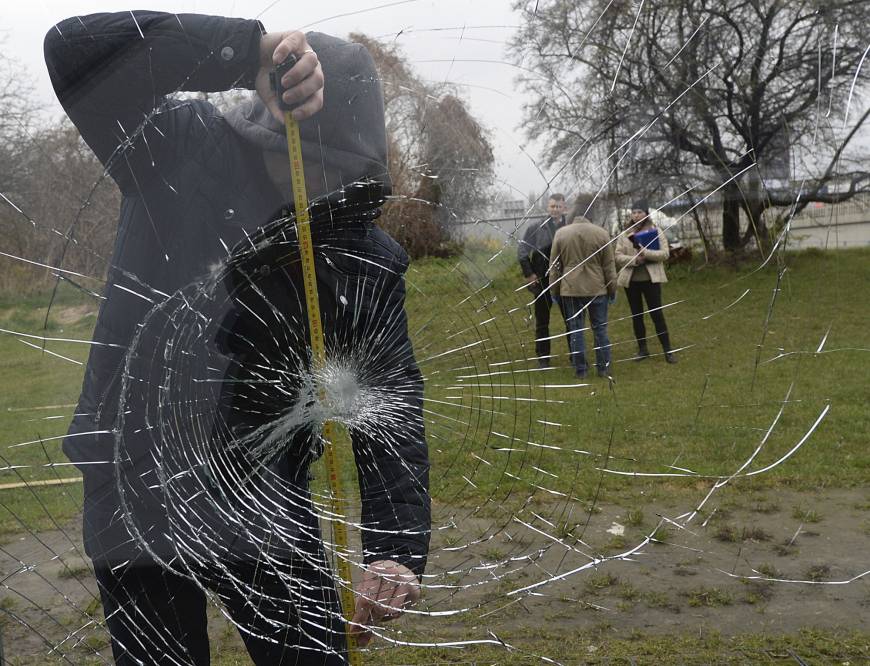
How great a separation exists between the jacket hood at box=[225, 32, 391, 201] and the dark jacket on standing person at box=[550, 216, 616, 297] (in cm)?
37

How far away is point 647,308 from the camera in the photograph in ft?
5.18

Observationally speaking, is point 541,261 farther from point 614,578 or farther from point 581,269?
point 614,578

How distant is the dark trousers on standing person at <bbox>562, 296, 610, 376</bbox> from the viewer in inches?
61.7

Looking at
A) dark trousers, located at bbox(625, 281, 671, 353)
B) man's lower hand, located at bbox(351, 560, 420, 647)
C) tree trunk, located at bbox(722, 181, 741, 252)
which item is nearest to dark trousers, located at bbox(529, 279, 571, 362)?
dark trousers, located at bbox(625, 281, 671, 353)

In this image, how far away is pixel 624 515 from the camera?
173 cm

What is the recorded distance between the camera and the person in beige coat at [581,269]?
1.53 meters

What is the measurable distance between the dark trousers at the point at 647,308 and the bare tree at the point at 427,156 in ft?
1.08

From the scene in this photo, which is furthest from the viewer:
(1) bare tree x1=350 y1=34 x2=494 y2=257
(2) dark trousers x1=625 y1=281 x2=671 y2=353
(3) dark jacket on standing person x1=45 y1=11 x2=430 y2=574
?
(2) dark trousers x1=625 y1=281 x2=671 y2=353

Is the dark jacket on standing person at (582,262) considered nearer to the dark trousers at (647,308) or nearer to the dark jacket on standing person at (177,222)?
the dark trousers at (647,308)

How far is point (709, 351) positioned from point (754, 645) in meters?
1.41

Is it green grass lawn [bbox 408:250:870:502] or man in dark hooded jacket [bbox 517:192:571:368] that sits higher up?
man in dark hooded jacket [bbox 517:192:571:368]

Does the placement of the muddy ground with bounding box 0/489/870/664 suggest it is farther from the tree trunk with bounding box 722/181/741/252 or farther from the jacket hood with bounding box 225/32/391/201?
the jacket hood with bounding box 225/32/391/201

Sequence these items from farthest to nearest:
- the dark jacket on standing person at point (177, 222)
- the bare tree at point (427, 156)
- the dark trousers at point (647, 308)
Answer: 1. the dark trousers at point (647, 308)
2. the bare tree at point (427, 156)
3. the dark jacket on standing person at point (177, 222)

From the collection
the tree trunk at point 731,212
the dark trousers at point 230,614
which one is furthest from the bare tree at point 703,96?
the dark trousers at point 230,614
